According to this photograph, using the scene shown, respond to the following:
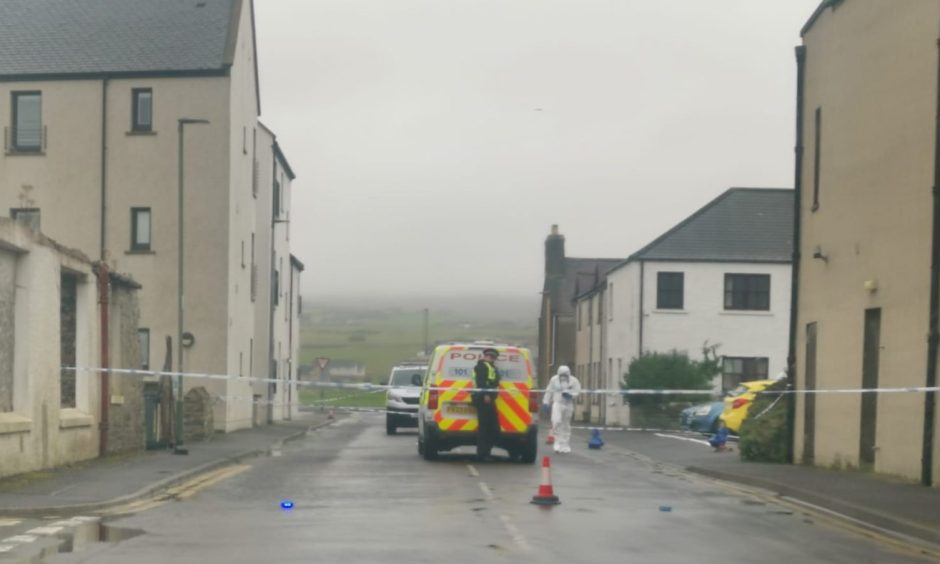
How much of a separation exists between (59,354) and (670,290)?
37.3 m

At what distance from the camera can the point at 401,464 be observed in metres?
24.2

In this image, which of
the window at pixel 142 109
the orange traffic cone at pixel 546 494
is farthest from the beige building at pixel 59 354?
the window at pixel 142 109

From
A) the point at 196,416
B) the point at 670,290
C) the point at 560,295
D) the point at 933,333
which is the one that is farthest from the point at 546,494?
the point at 560,295

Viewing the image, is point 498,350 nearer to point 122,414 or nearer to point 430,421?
point 430,421

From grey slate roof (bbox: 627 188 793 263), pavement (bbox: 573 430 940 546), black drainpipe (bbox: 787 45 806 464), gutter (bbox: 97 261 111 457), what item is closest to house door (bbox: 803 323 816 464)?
pavement (bbox: 573 430 940 546)

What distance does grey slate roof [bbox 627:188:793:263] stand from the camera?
5556 centimetres

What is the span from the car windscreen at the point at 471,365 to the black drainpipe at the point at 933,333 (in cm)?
824

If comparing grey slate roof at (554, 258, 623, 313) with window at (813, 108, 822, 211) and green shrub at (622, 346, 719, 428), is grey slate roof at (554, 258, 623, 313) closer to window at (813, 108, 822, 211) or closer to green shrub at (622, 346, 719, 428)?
green shrub at (622, 346, 719, 428)

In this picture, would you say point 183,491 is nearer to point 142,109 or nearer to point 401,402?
point 401,402

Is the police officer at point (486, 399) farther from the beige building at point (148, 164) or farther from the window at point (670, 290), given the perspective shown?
the window at point (670, 290)

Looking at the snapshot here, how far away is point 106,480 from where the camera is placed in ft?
62.3

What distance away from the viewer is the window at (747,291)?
5566 centimetres

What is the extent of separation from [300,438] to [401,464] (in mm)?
14562

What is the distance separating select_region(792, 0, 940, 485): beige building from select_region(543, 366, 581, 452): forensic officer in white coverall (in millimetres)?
4830
